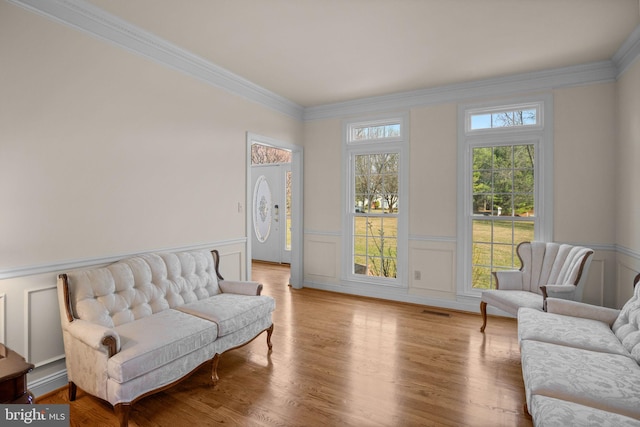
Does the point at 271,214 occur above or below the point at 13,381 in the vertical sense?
above

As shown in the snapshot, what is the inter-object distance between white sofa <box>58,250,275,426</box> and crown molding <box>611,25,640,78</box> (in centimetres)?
420

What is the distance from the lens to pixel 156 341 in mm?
2240

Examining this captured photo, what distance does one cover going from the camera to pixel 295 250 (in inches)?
227

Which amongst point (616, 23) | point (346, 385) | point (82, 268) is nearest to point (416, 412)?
point (346, 385)

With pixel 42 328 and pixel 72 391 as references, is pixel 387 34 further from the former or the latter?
pixel 72 391

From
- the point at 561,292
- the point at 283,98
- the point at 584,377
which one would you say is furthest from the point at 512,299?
the point at 283,98

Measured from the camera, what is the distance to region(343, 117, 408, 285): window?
16.3 feet

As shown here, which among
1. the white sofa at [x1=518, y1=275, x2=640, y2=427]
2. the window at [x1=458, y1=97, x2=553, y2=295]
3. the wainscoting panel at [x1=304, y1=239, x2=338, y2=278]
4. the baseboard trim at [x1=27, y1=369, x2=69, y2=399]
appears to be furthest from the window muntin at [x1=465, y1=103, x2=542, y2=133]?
the baseboard trim at [x1=27, y1=369, x2=69, y2=399]

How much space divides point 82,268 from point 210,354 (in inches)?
48.9

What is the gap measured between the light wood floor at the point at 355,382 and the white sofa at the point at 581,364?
1.67 feet

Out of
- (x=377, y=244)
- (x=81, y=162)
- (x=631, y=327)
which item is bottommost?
(x=631, y=327)

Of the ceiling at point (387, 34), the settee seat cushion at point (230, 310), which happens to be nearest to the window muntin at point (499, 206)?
the ceiling at point (387, 34)

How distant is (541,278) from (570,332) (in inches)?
57.2

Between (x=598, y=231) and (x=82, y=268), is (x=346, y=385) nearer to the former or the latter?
(x=82, y=268)
